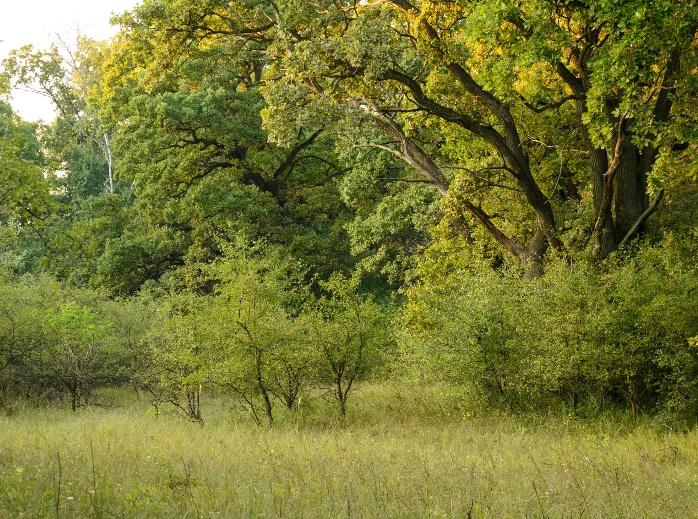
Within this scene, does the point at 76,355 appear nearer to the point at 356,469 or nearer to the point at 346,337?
the point at 346,337

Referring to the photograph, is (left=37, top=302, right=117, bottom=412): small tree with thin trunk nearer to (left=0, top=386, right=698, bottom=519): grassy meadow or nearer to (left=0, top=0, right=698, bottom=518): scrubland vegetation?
(left=0, top=0, right=698, bottom=518): scrubland vegetation

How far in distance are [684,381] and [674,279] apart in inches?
63.5

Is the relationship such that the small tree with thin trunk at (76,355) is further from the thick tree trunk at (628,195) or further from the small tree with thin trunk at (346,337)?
the thick tree trunk at (628,195)

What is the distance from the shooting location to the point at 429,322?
1688 cm

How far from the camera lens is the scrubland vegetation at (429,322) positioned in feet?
26.2

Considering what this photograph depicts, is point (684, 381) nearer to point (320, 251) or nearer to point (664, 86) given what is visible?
point (664, 86)

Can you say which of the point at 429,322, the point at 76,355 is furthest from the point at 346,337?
the point at 76,355

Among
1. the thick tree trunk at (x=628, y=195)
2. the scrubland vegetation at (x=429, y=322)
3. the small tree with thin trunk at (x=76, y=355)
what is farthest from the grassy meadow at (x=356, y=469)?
the thick tree trunk at (x=628, y=195)

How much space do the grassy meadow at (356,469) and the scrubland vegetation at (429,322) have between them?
0.05 meters

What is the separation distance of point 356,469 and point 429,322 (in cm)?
843

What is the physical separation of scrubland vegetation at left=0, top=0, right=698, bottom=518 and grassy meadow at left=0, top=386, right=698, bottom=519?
5 centimetres

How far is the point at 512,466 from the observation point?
912 cm

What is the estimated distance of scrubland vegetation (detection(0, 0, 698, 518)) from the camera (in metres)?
7.97

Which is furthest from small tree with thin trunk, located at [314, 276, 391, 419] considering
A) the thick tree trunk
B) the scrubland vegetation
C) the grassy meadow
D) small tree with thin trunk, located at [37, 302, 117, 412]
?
small tree with thin trunk, located at [37, 302, 117, 412]
